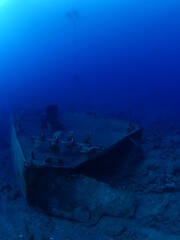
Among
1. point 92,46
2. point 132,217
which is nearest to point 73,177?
point 132,217

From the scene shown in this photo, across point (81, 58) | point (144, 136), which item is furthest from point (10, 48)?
point (144, 136)

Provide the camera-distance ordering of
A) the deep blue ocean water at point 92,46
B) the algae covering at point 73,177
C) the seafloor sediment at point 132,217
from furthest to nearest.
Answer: the deep blue ocean water at point 92,46, the algae covering at point 73,177, the seafloor sediment at point 132,217

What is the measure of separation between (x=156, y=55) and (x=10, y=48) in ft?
134

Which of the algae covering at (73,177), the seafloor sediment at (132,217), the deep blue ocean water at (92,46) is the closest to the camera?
the seafloor sediment at (132,217)

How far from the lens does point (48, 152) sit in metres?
7.08

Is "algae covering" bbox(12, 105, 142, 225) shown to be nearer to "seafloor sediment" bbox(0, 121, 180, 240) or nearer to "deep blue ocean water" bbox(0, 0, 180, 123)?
"seafloor sediment" bbox(0, 121, 180, 240)

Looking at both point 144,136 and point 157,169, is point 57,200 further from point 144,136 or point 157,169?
point 144,136

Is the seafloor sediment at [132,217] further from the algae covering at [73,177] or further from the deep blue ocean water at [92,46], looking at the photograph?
the deep blue ocean water at [92,46]

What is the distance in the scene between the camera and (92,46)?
85250 mm

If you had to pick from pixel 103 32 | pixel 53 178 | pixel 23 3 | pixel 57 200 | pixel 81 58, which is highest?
pixel 23 3

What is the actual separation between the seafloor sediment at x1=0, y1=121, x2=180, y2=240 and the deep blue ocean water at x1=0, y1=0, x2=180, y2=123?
13.1m

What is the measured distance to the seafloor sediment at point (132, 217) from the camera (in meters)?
5.90

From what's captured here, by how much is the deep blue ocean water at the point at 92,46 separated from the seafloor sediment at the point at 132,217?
13.1 meters

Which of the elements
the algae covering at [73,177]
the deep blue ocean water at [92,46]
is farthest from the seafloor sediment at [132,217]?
the deep blue ocean water at [92,46]
